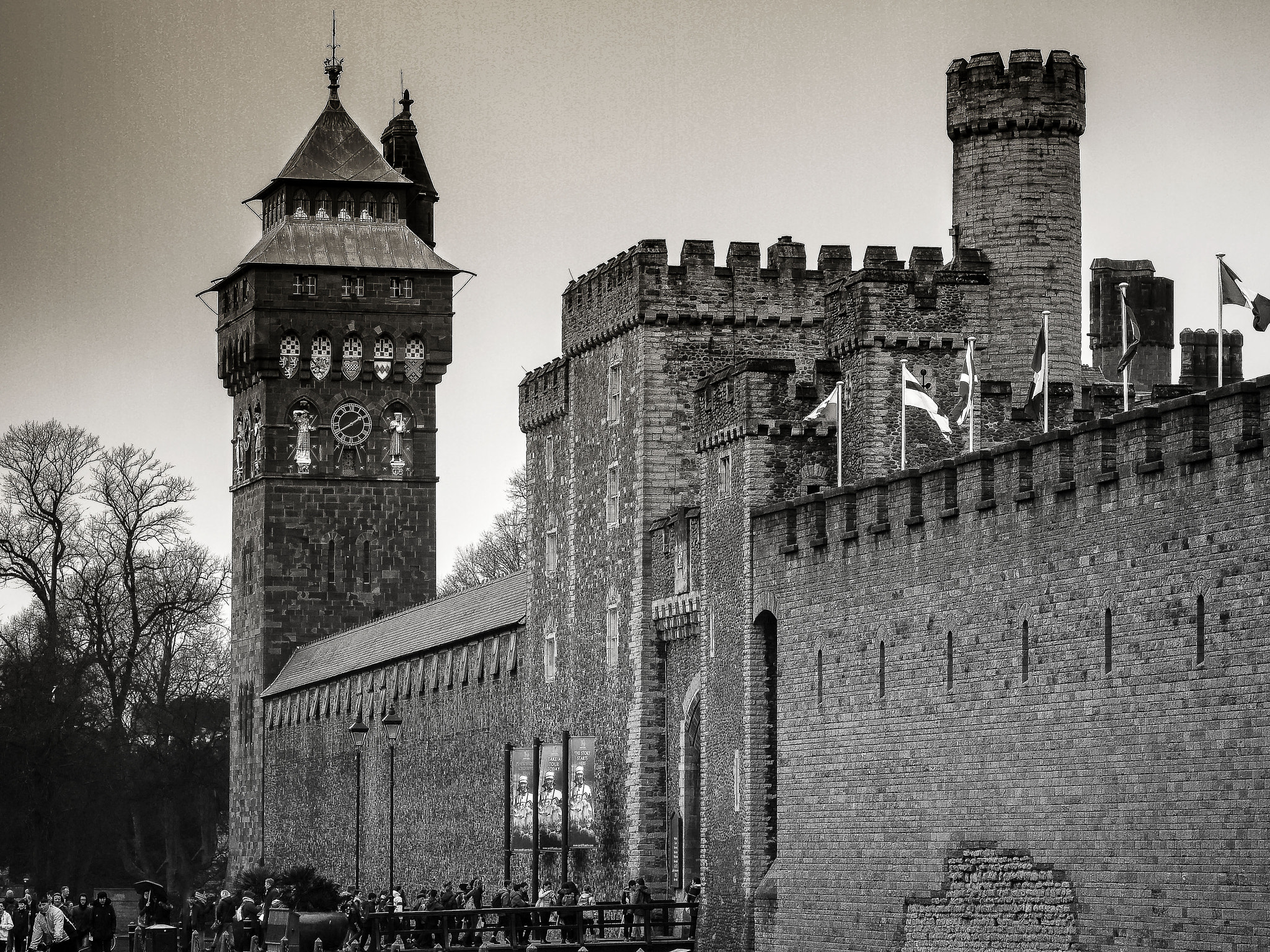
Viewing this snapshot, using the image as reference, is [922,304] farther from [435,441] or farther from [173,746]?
[173,746]

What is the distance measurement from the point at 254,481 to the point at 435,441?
632 cm

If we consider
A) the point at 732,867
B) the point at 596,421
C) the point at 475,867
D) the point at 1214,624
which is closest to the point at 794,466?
the point at 732,867

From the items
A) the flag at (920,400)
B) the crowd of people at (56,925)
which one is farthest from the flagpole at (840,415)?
the crowd of people at (56,925)

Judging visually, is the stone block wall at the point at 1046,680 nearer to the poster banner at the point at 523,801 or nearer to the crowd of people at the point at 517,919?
the crowd of people at the point at 517,919

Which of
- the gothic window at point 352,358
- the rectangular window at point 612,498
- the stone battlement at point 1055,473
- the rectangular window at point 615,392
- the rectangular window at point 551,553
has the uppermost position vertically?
the gothic window at point 352,358

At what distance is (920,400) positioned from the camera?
42.0 meters

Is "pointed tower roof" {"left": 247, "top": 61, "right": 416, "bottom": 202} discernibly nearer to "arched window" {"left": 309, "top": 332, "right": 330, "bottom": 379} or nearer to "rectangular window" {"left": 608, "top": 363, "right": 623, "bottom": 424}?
"arched window" {"left": 309, "top": 332, "right": 330, "bottom": 379}

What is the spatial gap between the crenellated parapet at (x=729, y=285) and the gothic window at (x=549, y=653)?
887 cm

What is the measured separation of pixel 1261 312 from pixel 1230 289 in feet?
1.79

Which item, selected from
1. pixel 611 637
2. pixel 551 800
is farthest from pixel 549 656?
pixel 611 637

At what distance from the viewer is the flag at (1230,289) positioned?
114 feet

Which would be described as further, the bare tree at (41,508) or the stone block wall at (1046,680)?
the bare tree at (41,508)

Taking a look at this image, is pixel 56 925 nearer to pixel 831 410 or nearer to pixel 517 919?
pixel 517 919

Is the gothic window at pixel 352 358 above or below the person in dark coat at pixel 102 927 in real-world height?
above
